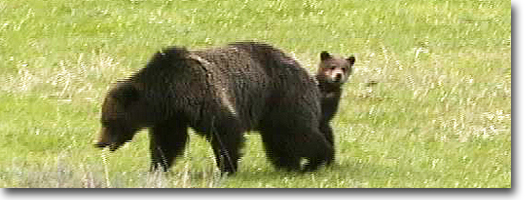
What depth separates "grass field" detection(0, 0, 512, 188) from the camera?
10.9 metres

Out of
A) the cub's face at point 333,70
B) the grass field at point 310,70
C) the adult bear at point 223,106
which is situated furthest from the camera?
the cub's face at point 333,70

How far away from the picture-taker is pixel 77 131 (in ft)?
41.0

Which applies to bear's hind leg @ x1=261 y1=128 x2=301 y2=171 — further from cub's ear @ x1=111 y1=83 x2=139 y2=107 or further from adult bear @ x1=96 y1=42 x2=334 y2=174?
cub's ear @ x1=111 y1=83 x2=139 y2=107

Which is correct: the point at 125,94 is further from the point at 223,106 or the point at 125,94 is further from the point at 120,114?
the point at 223,106

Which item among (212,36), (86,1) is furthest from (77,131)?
(86,1)

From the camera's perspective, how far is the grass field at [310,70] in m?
10.9

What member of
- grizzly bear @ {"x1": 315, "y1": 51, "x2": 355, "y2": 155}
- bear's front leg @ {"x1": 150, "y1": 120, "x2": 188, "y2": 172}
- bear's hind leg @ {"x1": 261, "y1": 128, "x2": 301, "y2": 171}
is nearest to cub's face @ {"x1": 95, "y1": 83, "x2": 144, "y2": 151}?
bear's front leg @ {"x1": 150, "y1": 120, "x2": 188, "y2": 172}

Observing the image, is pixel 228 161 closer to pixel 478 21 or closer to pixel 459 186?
pixel 459 186

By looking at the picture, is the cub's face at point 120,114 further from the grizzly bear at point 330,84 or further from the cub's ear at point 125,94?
the grizzly bear at point 330,84

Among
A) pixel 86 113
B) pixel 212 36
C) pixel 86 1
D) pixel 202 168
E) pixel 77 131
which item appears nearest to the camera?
pixel 202 168

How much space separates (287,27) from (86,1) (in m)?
3.33

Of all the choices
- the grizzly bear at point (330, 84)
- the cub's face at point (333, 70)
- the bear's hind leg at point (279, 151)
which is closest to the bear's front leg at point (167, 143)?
the bear's hind leg at point (279, 151)

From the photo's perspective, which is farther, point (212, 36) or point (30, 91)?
point (212, 36)

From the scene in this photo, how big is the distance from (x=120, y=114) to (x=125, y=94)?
17 centimetres
